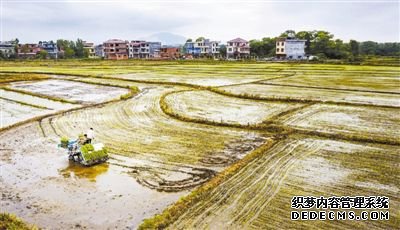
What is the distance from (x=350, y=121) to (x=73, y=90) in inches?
831

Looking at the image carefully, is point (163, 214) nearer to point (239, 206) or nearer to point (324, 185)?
point (239, 206)

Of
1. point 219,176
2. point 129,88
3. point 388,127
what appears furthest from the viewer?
point 129,88

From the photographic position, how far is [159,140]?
Result: 13.6 meters

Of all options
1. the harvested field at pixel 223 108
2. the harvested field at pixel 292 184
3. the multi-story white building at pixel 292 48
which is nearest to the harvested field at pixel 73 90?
the harvested field at pixel 223 108

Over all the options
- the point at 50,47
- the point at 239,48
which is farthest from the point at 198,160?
the point at 50,47

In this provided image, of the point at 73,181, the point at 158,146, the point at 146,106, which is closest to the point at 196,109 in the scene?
the point at 146,106

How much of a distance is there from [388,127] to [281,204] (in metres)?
9.39

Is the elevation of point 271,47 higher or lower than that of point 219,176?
higher

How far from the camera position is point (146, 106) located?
2083 cm

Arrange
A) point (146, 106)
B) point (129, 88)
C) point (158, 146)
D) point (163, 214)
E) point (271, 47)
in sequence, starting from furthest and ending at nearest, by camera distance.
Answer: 1. point (271, 47)
2. point (129, 88)
3. point (146, 106)
4. point (158, 146)
5. point (163, 214)

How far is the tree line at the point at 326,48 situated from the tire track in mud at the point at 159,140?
188 ft

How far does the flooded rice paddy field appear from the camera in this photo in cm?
783

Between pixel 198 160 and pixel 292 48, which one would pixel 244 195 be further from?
pixel 292 48

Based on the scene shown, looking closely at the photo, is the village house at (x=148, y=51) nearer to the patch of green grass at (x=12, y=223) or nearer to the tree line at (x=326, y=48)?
the tree line at (x=326, y=48)
